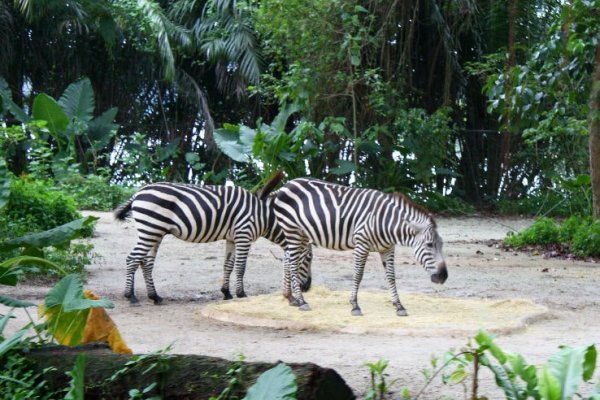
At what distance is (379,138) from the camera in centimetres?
2012

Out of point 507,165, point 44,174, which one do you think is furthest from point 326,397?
point 507,165

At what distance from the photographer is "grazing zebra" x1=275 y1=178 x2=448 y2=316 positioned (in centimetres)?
827

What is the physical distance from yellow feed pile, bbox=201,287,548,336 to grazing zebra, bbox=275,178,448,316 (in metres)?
0.23

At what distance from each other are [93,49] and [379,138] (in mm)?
7797

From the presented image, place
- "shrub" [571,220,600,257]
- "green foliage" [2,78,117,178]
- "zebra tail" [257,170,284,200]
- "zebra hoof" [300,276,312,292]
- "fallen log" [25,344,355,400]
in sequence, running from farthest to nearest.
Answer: "green foliage" [2,78,117,178]
"shrub" [571,220,600,257]
"zebra tail" [257,170,284,200]
"zebra hoof" [300,276,312,292]
"fallen log" [25,344,355,400]

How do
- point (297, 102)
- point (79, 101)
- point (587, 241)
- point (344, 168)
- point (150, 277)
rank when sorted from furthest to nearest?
point (79, 101) < point (344, 168) < point (297, 102) < point (587, 241) < point (150, 277)

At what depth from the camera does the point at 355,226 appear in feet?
28.2

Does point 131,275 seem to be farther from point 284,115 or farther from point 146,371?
point 284,115

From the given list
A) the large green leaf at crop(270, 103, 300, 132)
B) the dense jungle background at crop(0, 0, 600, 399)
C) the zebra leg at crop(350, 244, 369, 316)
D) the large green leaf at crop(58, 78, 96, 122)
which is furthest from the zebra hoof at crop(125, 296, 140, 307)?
the large green leaf at crop(58, 78, 96, 122)

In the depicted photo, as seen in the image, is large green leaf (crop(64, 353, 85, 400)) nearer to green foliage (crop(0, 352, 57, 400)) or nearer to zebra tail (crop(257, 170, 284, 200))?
green foliage (crop(0, 352, 57, 400))

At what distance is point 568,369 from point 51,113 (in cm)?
1637

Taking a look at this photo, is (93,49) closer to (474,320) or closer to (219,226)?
(219,226)

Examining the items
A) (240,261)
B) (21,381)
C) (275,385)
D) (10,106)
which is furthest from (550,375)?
(10,106)

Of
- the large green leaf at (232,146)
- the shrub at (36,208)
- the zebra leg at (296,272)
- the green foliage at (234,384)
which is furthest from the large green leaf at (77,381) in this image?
the large green leaf at (232,146)
